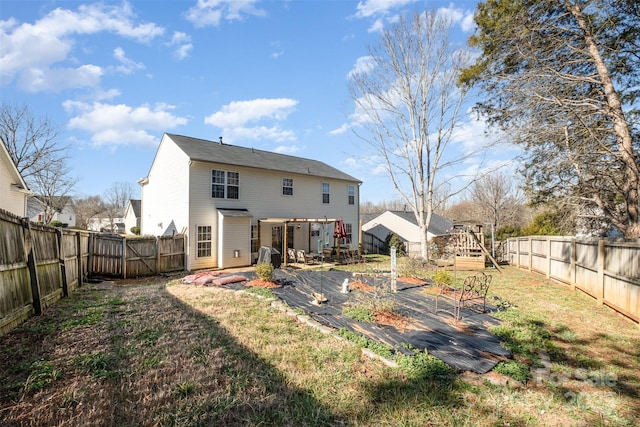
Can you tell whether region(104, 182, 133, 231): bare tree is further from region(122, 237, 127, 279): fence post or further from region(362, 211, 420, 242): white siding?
region(122, 237, 127, 279): fence post

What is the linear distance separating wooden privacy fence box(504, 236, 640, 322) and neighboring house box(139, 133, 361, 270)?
964 cm

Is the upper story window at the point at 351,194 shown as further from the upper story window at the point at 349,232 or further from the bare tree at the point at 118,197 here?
the bare tree at the point at 118,197

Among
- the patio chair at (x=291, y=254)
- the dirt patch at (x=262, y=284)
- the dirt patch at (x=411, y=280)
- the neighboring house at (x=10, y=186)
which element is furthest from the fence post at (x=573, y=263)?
the neighboring house at (x=10, y=186)

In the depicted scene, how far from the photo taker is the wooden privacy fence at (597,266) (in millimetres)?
6250

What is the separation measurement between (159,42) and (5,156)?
8.93 meters

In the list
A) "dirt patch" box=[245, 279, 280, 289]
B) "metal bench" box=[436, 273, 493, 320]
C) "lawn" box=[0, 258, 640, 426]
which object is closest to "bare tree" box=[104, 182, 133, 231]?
"dirt patch" box=[245, 279, 280, 289]

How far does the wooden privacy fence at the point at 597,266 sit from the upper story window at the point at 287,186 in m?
12.8

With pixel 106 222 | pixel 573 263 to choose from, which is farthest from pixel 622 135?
pixel 106 222

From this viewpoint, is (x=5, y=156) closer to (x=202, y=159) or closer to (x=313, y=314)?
(x=202, y=159)

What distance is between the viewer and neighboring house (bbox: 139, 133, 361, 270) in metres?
14.1

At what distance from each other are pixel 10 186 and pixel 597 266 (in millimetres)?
22831

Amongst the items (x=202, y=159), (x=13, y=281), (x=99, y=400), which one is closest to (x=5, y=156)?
(x=202, y=159)

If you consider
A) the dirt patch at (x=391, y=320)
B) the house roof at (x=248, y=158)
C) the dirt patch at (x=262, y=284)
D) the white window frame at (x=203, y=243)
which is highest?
the house roof at (x=248, y=158)

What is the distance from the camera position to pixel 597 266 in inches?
310
